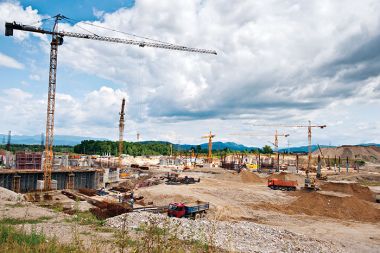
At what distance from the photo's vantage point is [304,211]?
128 feet

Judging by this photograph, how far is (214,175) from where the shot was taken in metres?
70.9

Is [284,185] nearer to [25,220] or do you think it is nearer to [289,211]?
[289,211]

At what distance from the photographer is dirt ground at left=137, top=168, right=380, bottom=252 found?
2760cm

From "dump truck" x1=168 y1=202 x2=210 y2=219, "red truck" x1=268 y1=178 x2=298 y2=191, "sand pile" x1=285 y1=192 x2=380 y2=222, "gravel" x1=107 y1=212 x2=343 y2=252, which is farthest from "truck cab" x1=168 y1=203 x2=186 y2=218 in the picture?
"red truck" x1=268 y1=178 x2=298 y2=191

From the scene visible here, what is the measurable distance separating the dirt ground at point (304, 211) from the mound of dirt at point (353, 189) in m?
0.15

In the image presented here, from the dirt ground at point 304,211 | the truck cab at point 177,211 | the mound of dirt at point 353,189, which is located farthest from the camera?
the mound of dirt at point 353,189

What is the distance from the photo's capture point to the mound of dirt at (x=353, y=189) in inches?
2037

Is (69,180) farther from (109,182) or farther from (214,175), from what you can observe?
(214,175)

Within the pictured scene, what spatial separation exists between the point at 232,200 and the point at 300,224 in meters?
12.2

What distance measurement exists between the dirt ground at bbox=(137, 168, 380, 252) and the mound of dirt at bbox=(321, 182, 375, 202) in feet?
0.48

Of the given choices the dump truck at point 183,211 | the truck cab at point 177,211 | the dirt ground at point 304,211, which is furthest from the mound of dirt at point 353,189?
the truck cab at point 177,211

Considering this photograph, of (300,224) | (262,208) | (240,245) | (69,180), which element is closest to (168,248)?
(240,245)

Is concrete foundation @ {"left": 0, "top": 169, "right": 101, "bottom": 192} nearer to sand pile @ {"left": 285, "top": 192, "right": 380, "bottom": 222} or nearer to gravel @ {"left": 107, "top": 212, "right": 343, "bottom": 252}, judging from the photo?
gravel @ {"left": 107, "top": 212, "right": 343, "bottom": 252}

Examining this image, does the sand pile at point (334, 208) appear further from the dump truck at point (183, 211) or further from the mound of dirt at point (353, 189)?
the dump truck at point (183, 211)
